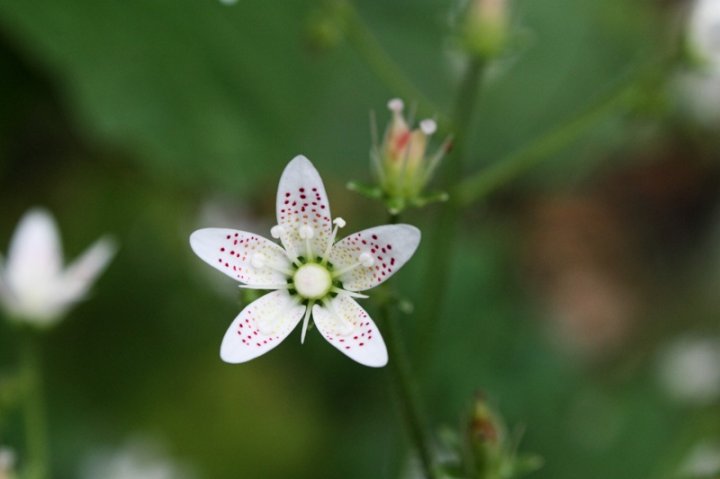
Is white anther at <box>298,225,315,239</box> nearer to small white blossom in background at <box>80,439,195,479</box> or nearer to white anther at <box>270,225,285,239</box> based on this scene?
white anther at <box>270,225,285,239</box>

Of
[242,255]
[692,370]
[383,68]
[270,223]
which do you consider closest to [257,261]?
[242,255]

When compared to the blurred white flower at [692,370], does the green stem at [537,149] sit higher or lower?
lower

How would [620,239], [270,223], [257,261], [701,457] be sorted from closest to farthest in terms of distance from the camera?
1. [257,261]
2. [701,457]
3. [270,223]
4. [620,239]

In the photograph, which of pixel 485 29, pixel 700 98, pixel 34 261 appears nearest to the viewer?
pixel 485 29

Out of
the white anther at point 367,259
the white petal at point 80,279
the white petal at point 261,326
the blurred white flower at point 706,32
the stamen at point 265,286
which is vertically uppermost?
the blurred white flower at point 706,32

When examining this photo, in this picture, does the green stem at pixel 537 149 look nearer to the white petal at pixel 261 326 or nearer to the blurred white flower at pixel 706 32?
the blurred white flower at pixel 706 32

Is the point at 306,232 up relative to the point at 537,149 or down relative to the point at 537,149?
down

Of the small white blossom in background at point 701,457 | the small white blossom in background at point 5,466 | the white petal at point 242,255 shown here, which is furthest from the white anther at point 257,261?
the small white blossom in background at point 701,457

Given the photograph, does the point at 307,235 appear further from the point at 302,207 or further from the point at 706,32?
the point at 706,32
